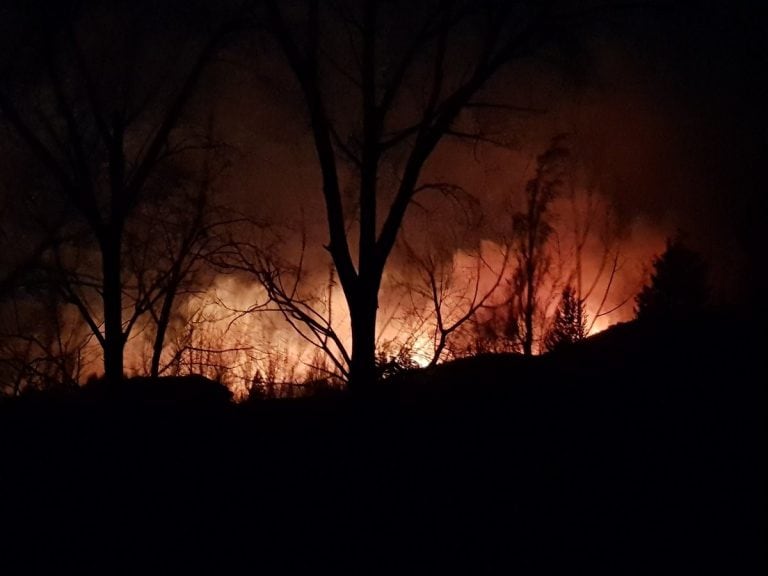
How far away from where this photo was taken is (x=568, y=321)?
1853 centimetres

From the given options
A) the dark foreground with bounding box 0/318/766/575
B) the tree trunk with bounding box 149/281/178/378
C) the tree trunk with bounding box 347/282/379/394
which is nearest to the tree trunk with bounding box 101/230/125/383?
the dark foreground with bounding box 0/318/766/575

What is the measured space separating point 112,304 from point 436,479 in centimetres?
682

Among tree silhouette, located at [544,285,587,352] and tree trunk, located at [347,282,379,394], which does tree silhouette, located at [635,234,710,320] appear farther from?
tree trunk, located at [347,282,379,394]

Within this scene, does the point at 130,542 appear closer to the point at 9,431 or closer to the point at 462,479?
the point at 462,479

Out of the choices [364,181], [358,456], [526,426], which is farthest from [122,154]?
[526,426]

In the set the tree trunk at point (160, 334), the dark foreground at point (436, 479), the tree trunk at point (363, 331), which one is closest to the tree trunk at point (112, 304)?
the dark foreground at point (436, 479)

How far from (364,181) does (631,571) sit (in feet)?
19.2

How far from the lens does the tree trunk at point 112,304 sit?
10.7m

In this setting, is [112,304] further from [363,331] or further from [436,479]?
[436,479]

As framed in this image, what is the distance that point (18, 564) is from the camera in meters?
5.73

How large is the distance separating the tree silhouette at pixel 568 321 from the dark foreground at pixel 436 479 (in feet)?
28.1

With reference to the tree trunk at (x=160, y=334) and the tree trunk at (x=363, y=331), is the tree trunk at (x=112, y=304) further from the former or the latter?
the tree trunk at (x=160, y=334)

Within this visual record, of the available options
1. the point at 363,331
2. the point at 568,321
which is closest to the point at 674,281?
the point at 568,321

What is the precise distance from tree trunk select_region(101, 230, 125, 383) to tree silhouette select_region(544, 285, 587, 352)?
429 inches
